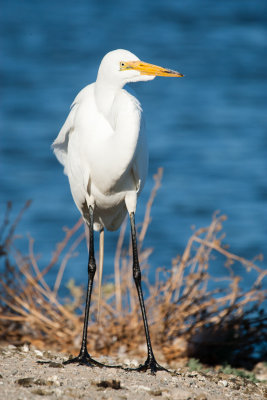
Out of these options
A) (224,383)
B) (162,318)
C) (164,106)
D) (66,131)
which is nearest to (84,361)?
(224,383)

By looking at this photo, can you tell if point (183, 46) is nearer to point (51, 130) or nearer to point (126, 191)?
point (51, 130)

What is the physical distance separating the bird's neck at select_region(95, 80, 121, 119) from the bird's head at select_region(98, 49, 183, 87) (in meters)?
0.04

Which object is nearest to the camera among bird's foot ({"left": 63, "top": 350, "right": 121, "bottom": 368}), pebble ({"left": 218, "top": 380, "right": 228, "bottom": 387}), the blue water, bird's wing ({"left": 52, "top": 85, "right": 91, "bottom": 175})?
pebble ({"left": 218, "top": 380, "right": 228, "bottom": 387})

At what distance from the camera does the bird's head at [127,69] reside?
429cm

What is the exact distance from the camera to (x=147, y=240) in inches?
398

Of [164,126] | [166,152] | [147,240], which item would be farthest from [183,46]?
[147,240]

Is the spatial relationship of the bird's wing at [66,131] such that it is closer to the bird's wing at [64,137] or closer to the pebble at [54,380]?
the bird's wing at [64,137]

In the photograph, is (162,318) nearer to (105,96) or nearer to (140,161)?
(140,161)

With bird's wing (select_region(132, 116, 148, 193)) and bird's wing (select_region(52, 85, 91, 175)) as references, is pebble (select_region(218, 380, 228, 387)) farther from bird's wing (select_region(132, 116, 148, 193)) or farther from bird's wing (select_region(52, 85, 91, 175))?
bird's wing (select_region(52, 85, 91, 175))

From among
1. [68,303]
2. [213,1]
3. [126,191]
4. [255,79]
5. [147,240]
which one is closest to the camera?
[126,191]

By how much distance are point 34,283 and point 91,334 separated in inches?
22.6

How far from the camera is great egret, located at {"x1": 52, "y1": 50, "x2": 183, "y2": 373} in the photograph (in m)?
4.33

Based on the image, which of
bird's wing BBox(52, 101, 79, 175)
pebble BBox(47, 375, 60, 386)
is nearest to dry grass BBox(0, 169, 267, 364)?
bird's wing BBox(52, 101, 79, 175)

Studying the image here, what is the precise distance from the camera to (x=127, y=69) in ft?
14.3
